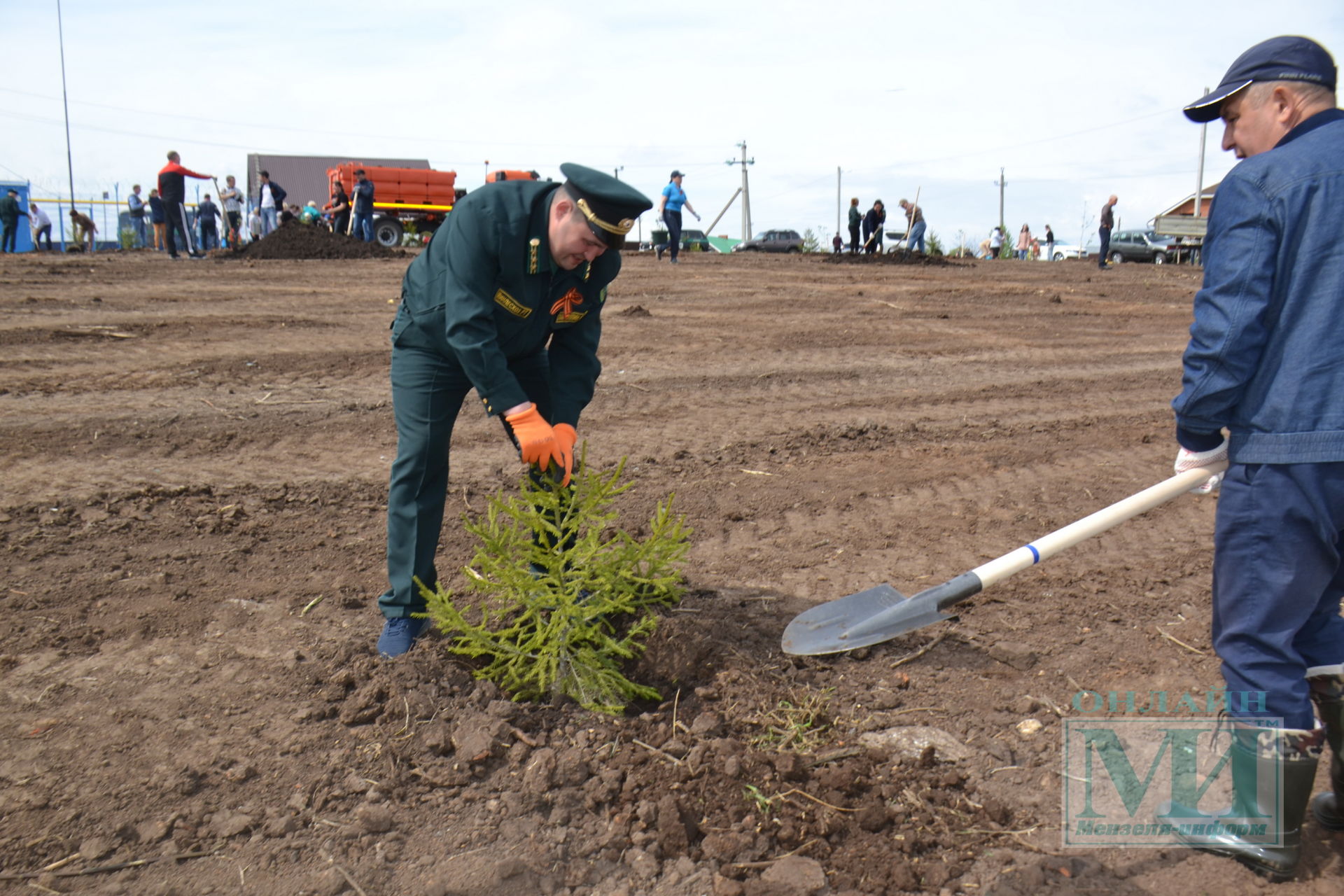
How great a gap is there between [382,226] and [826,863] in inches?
935

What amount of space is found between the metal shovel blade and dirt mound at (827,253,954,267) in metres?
17.0

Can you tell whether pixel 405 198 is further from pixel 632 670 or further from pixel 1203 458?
pixel 1203 458

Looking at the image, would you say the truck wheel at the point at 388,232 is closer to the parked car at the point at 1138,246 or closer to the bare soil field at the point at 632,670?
the bare soil field at the point at 632,670

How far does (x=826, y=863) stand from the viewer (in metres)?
2.66

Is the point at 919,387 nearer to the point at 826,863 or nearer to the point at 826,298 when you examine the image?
the point at 826,298

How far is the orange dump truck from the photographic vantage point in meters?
24.1

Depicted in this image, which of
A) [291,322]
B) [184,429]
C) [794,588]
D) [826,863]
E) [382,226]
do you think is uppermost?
[382,226]

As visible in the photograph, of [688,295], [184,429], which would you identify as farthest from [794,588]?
[688,295]

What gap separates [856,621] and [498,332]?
1700 mm

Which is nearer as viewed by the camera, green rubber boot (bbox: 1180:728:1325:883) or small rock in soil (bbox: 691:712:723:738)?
green rubber boot (bbox: 1180:728:1325:883)

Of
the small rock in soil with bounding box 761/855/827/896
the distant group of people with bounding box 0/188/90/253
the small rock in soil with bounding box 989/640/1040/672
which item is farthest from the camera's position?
the distant group of people with bounding box 0/188/90/253

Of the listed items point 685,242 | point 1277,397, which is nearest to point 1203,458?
point 1277,397

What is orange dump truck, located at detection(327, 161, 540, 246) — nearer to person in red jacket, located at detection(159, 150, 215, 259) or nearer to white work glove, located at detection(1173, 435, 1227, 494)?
person in red jacket, located at detection(159, 150, 215, 259)

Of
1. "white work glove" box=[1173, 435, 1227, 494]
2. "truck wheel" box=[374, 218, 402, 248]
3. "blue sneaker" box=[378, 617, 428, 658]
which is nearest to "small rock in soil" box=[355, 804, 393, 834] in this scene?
"blue sneaker" box=[378, 617, 428, 658]
